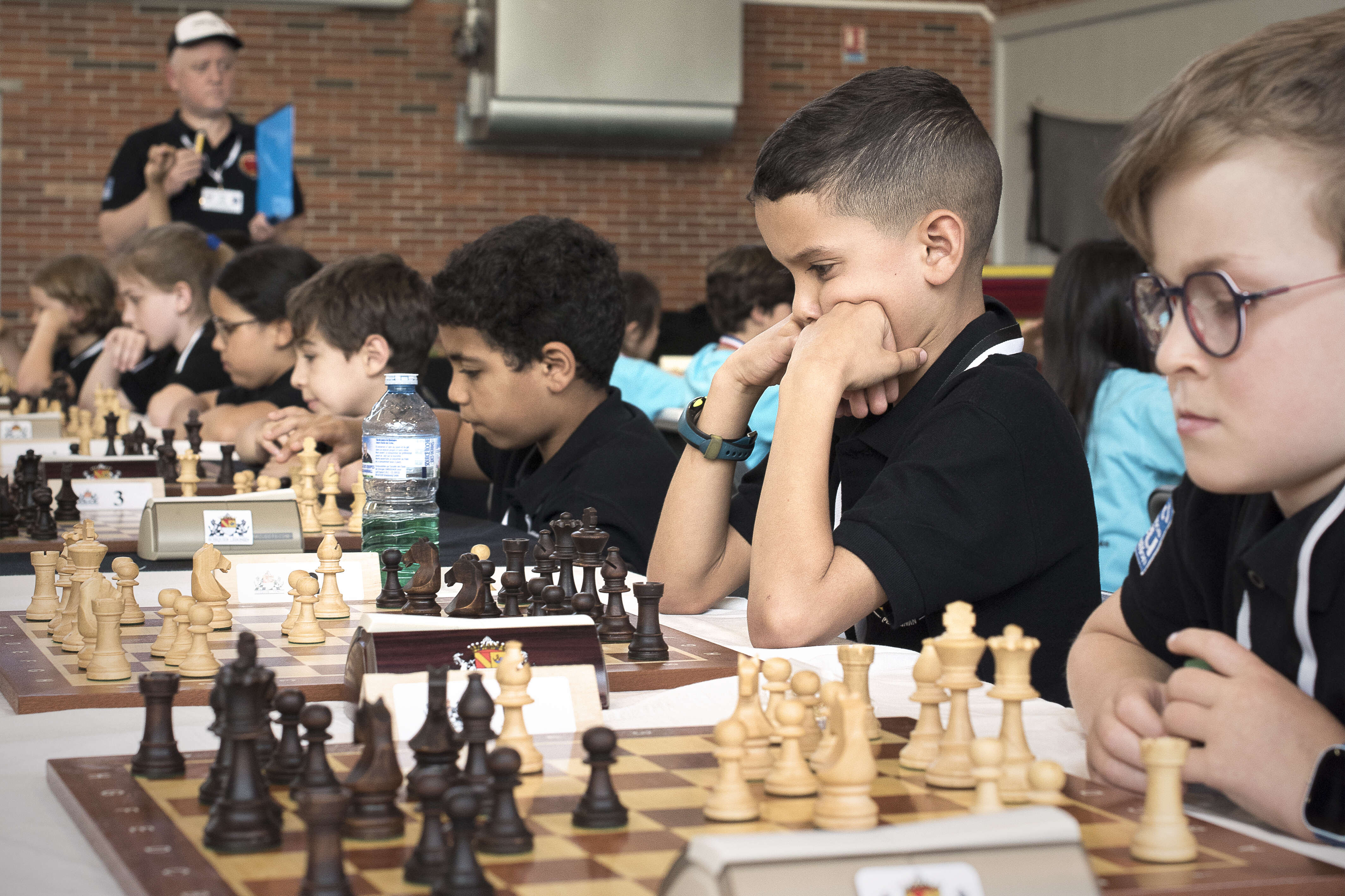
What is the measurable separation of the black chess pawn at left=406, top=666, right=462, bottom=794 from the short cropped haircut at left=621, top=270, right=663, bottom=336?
576cm

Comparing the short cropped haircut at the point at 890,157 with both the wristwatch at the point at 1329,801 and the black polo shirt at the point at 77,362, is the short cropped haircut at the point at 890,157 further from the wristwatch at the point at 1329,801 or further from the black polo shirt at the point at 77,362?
the black polo shirt at the point at 77,362

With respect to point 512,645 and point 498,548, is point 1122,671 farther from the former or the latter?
point 498,548

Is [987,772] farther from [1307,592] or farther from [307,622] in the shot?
[307,622]

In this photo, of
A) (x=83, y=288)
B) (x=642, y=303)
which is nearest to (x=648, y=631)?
(x=642, y=303)

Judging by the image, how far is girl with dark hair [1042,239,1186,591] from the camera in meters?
3.34

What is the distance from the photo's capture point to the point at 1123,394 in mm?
3379

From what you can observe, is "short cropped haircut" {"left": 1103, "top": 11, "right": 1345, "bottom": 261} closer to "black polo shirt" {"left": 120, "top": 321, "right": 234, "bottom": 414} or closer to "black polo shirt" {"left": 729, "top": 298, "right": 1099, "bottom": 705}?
"black polo shirt" {"left": 729, "top": 298, "right": 1099, "bottom": 705}

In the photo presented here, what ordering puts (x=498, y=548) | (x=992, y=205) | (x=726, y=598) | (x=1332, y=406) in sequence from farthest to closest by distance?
(x=498, y=548) < (x=726, y=598) < (x=992, y=205) < (x=1332, y=406)

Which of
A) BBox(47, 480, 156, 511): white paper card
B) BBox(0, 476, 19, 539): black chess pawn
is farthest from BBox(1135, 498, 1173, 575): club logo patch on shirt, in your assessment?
BBox(47, 480, 156, 511): white paper card

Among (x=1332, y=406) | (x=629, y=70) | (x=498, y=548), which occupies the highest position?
(x=629, y=70)

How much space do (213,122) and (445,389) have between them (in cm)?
291

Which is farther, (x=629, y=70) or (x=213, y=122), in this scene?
(x=629, y=70)

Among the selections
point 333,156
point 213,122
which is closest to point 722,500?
point 213,122

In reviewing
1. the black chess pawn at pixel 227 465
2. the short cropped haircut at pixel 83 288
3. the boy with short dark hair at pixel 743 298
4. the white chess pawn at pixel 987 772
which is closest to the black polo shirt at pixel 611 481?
the black chess pawn at pixel 227 465
